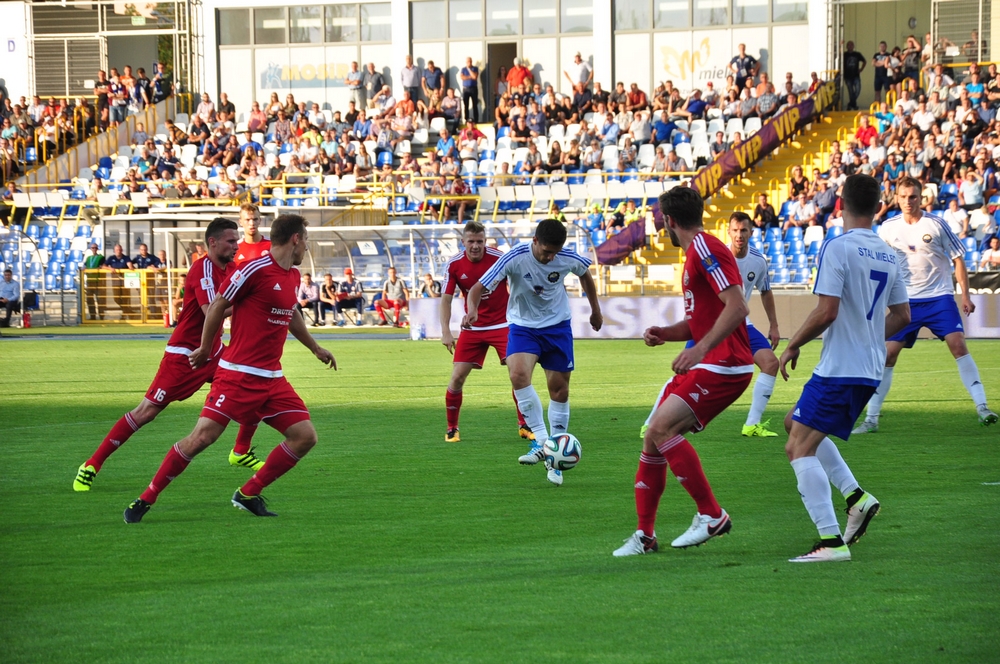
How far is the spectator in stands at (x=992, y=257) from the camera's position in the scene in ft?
76.1

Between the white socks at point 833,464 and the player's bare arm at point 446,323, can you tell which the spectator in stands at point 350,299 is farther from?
the white socks at point 833,464

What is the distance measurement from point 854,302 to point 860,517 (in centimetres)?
109

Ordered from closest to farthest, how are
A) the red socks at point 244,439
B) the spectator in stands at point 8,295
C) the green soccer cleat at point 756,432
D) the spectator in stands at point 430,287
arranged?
the red socks at point 244,439 < the green soccer cleat at point 756,432 < the spectator in stands at point 430,287 < the spectator in stands at point 8,295

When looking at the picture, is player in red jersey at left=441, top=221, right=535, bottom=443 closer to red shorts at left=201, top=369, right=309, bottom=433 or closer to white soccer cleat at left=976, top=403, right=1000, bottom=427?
red shorts at left=201, top=369, right=309, bottom=433

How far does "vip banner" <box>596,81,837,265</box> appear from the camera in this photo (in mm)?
29750

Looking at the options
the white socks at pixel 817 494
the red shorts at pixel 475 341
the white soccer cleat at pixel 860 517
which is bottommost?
the white soccer cleat at pixel 860 517

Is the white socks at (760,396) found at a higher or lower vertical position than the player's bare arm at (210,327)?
lower

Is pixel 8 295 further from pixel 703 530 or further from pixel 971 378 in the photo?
pixel 703 530

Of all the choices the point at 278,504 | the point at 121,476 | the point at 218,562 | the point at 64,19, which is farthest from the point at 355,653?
the point at 64,19

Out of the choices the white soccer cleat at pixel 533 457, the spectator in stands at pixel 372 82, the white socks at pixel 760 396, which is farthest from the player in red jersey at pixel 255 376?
the spectator in stands at pixel 372 82

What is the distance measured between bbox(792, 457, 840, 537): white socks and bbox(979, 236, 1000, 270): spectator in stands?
60.7 feet

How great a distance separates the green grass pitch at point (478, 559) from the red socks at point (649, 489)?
0.22 metres

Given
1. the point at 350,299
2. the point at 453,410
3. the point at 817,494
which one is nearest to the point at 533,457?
the point at 453,410

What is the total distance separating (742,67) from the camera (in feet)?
119
